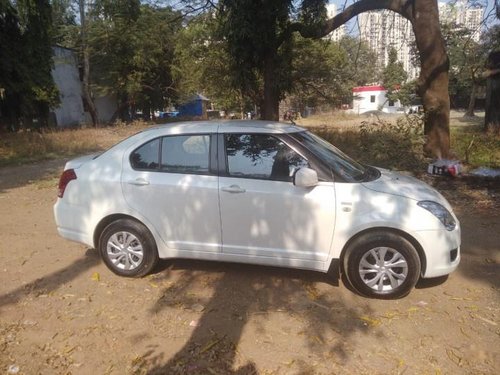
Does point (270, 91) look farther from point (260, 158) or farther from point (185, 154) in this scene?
point (260, 158)

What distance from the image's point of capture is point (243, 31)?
11.8 metres

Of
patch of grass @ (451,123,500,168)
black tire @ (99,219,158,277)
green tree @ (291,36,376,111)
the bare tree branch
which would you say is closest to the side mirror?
black tire @ (99,219,158,277)

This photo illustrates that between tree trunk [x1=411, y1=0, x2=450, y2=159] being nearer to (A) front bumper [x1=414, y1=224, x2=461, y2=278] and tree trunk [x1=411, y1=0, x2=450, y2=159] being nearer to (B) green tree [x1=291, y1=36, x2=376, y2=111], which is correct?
(A) front bumper [x1=414, y1=224, x2=461, y2=278]

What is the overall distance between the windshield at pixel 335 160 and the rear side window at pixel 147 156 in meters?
1.45

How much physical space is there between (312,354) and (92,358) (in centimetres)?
168

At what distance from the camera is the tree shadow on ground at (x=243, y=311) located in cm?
316

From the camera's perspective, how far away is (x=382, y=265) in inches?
154

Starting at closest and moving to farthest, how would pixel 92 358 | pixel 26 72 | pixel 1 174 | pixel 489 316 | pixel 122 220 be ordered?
pixel 92 358 → pixel 489 316 → pixel 122 220 → pixel 1 174 → pixel 26 72

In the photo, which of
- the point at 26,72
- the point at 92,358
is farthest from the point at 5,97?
the point at 92,358

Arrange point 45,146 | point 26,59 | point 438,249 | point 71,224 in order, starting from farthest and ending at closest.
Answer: point 26,59, point 45,146, point 71,224, point 438,249

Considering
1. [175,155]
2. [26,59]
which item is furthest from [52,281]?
[26,59]

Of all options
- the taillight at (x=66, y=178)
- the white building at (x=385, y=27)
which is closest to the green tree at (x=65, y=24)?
the white building at (x=385, y=27)

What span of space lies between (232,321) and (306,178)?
1.42 m

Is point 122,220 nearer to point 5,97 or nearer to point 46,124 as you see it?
point 5,97
